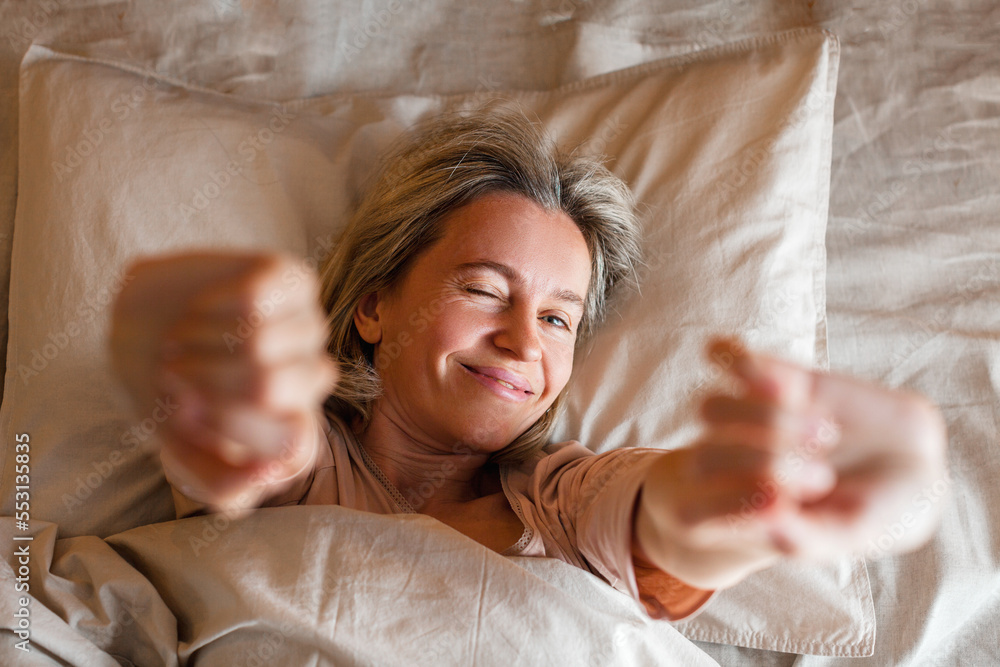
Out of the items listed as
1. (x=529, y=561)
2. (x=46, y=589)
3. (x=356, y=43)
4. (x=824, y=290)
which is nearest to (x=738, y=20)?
(x=824, y=290)

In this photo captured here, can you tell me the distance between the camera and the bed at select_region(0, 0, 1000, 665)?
36.1 inches

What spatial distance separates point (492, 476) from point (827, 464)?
0.77 meters

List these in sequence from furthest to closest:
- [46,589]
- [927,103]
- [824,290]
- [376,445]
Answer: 1. [927,103]
2. [824,290]
3. [376,445]
4. [46,589]

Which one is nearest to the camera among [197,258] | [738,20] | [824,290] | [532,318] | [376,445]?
[197,258]

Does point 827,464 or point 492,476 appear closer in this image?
point 827,464

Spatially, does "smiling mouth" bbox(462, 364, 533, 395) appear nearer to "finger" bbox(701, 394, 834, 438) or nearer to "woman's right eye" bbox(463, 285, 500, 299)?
"woman's right eye" bbox(463, 285, 500, 299)

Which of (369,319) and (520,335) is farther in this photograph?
(369,319)

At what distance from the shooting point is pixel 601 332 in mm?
1335

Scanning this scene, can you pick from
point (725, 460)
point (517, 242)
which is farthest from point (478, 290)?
point (725, 460)

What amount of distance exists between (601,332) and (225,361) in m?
0.81

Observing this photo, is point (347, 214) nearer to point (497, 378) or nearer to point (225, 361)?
point (497, 378)

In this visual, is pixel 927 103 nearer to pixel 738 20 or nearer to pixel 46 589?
pixel 738 20

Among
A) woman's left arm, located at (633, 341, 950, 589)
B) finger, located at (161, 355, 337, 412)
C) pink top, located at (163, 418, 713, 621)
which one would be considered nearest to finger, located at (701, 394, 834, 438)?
woman's left arm, located at (633, 341, 950, 589)

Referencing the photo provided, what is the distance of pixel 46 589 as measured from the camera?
924 mm
